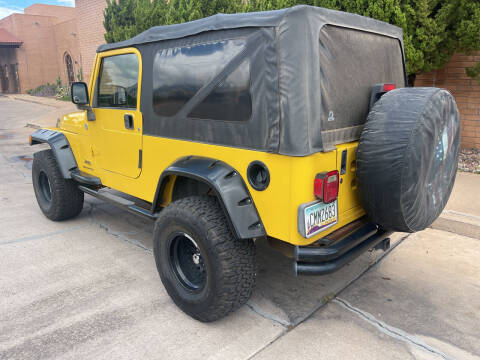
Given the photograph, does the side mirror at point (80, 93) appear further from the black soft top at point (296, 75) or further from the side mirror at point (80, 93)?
the black soft top at point (296, 75)

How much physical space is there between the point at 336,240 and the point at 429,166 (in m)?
0.75

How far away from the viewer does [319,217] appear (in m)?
2.31

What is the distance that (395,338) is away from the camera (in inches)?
101

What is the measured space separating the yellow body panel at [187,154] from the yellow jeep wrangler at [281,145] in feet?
0.04

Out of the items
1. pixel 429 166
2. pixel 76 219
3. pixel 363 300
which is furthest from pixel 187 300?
pixel 76 219

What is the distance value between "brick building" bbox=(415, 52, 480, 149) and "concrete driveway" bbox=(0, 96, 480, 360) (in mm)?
3155

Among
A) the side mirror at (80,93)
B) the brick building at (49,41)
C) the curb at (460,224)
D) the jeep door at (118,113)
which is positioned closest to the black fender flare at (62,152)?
the jeep door at (118,113)

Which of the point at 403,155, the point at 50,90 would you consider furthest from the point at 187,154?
the point at 50,90

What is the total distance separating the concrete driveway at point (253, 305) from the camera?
249cm

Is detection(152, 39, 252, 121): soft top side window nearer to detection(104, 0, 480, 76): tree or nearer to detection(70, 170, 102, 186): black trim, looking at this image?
detection(70, 170, 102, 186): black trim

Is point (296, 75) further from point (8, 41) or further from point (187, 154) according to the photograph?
point (8, 41)

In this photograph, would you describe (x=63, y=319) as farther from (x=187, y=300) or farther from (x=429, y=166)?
(x=429, y=166)

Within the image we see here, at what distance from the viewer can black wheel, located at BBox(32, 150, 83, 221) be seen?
4.35 meters

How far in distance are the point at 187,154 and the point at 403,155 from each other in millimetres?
1505
